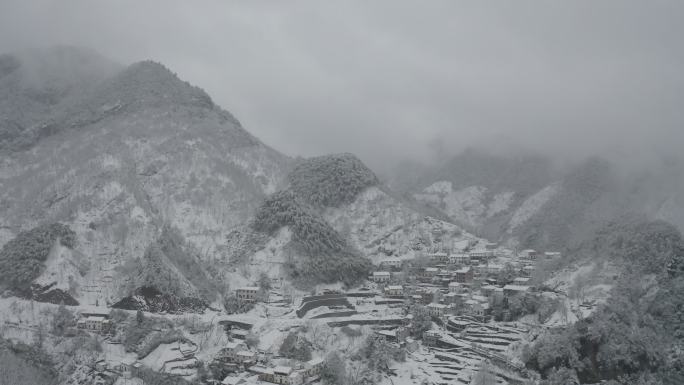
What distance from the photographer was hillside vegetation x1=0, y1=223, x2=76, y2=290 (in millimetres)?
65125

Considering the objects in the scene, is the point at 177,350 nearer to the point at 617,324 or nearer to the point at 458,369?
the point at 458,369

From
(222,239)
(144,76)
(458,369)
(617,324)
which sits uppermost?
(144,76)

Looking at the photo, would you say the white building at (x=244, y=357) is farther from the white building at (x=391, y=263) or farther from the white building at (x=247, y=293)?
the white building at (x=391, y=263)

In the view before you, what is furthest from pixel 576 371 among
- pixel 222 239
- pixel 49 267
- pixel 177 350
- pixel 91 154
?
pixel 91 154

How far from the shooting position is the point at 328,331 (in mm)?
59625

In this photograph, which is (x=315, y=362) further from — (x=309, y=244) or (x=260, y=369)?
(x=309, y=244)

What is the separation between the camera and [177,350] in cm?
5662

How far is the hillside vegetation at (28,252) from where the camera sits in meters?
65.1

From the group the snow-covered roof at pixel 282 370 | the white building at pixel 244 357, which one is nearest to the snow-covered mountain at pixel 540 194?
the snow-covered roof at pixel 282 370

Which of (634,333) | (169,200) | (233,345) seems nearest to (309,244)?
(169,200)

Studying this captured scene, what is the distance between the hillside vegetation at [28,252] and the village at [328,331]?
6.19 meters

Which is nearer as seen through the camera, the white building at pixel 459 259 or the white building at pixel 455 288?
the white building at pixel 455 288

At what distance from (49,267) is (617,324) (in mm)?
53419

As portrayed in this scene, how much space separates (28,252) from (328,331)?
3168 centimetres
